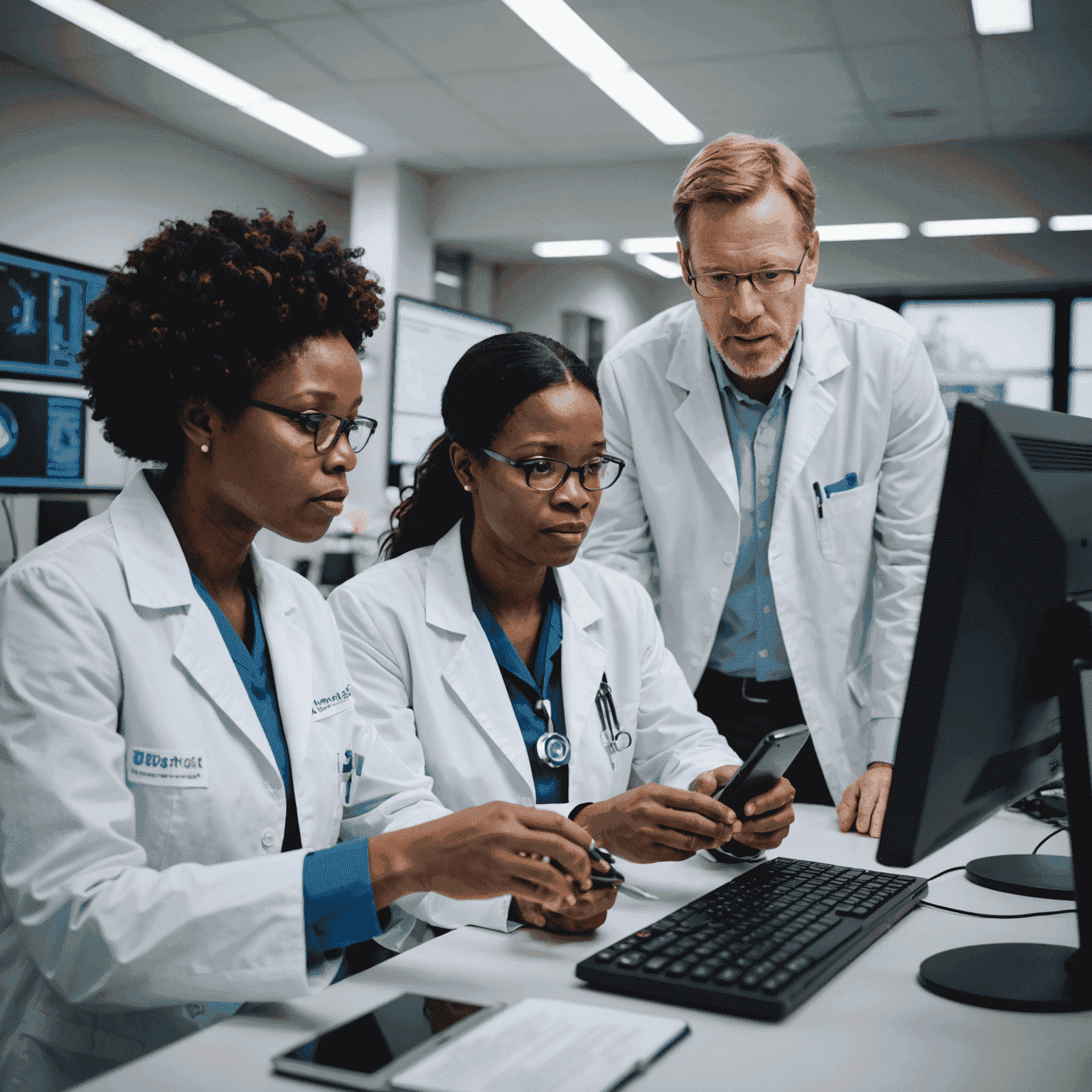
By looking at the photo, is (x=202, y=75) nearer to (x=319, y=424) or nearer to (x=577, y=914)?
(x=319, y=424)

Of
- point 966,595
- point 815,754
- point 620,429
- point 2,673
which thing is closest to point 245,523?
point 2,673

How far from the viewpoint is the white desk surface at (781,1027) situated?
2.32 feet

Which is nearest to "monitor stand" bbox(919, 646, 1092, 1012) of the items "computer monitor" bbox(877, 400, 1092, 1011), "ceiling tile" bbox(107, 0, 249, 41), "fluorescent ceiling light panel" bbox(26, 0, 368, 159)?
"computer monitor" bbox(877, 400, 1092, 1011)

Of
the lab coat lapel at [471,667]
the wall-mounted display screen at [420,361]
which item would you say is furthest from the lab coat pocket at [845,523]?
the wall-mounted display screen at [420,361]

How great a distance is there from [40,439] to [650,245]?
15.7 feet

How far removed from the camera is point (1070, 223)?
6246 mm

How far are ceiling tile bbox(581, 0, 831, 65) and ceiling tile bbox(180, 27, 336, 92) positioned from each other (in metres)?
1.40

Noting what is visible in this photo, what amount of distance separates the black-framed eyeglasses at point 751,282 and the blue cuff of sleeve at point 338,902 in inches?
46.9

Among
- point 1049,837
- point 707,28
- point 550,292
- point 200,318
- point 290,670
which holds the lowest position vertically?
point 1049,837

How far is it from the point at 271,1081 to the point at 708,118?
544 cm

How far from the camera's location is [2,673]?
92 centimetres

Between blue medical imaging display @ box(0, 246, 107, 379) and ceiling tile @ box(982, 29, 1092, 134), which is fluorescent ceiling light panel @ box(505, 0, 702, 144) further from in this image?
blue medical imaging display @ box(0, 246, 107, 379)

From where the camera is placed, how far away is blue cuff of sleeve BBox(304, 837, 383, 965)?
2.84 ft

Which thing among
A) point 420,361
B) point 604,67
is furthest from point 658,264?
point 604,67
